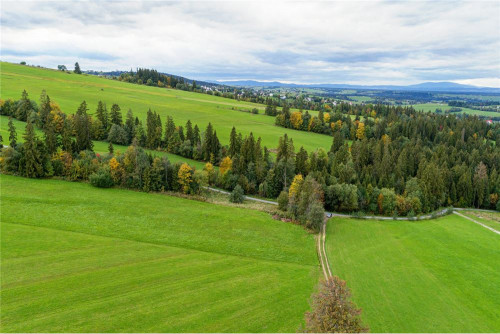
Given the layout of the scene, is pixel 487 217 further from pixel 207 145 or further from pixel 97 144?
pixel 97 144

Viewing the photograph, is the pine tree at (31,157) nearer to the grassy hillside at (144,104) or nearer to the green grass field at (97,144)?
the green grass field at (97,144)

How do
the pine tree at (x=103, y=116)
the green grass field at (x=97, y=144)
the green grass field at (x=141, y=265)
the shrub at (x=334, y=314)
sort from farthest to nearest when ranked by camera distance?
1. the pine tree at (x=103, y=116)
2. the green grass field at (x=97, y=144)
3. the green grass field at (x=141, y=265)
4. the shrub at (x=334, y=314)

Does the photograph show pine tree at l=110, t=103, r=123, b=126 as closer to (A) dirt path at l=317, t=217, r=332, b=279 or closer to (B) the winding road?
(B) the winding road

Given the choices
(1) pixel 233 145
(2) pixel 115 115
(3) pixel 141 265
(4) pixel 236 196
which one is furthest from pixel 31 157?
(1) pixel 233 145

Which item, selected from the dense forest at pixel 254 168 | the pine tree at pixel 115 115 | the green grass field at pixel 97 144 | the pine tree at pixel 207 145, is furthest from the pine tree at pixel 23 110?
the pine tree at pixel 207 145

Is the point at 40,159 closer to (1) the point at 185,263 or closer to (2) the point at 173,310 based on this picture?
(1) the point at 185,263
